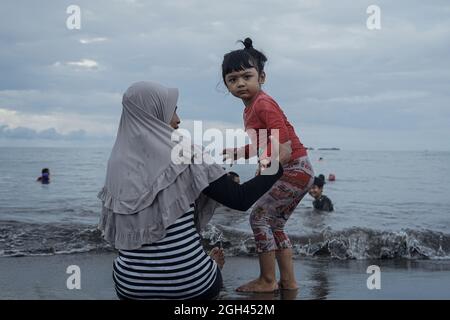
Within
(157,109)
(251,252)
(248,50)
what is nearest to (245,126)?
(248,50)

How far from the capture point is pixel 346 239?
713 cm

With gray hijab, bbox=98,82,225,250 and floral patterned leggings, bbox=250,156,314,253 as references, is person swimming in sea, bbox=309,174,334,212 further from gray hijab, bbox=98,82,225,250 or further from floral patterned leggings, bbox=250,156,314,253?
gray hijab, bbox=98,82,225,250

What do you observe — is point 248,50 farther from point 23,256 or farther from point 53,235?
point 53,235

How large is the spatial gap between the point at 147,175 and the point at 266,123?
5.06 ft

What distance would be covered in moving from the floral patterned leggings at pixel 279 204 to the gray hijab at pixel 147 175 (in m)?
1.44

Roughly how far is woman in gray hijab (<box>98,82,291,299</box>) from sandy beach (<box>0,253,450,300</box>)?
163 cm

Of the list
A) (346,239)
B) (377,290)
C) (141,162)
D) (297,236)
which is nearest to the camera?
(141,162)

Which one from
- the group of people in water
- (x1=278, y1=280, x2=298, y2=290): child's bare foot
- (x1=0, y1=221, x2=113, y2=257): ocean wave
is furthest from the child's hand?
(x1=0, y1=221, x2=113, y2=257): ocean wave

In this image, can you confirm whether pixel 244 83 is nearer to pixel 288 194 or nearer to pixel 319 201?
pixel 288 194

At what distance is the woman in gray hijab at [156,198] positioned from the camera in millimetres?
2643

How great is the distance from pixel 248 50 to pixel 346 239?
152 inches

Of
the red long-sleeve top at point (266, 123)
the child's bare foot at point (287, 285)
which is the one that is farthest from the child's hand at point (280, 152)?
the child's bare foot at point (287, 285)

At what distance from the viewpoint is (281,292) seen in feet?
14.2
